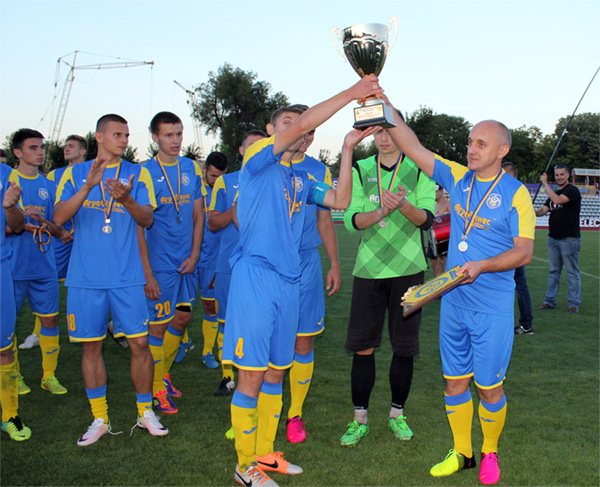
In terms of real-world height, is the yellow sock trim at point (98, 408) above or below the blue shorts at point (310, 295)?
below

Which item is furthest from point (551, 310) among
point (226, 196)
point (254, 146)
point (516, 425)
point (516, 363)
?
point (254, 146)

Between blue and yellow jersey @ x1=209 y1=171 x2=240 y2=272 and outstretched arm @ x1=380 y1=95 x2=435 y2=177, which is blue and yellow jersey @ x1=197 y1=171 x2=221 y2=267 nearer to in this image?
blue and yellow jersey @ x1=209 y1=171 x2=240 y2=272

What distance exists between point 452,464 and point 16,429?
3.32 meters

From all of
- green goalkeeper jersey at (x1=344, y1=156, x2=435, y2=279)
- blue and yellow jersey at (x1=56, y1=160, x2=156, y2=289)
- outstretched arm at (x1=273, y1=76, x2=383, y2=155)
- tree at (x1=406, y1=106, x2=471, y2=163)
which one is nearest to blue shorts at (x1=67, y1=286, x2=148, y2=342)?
blue and yellow jersey at (x1=56, y1=160, x2=156, y2=289)

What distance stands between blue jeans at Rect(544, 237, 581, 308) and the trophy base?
23.7 feet

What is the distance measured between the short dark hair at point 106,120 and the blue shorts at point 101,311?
127 centimetres

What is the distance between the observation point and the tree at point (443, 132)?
60.6m

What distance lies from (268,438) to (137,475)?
92cm

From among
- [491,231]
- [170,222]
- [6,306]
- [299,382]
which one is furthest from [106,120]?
[491,231]

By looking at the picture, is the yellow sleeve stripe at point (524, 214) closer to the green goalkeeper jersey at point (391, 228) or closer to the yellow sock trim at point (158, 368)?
the green goalkeeper jersey at point (391, 228)

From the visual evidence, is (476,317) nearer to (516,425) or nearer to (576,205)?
(516,425)

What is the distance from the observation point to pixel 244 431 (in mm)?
3514

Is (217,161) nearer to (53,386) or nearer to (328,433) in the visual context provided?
(53,386)

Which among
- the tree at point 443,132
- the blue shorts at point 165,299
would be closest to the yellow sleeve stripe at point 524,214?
the blue shorts at point 165,299
